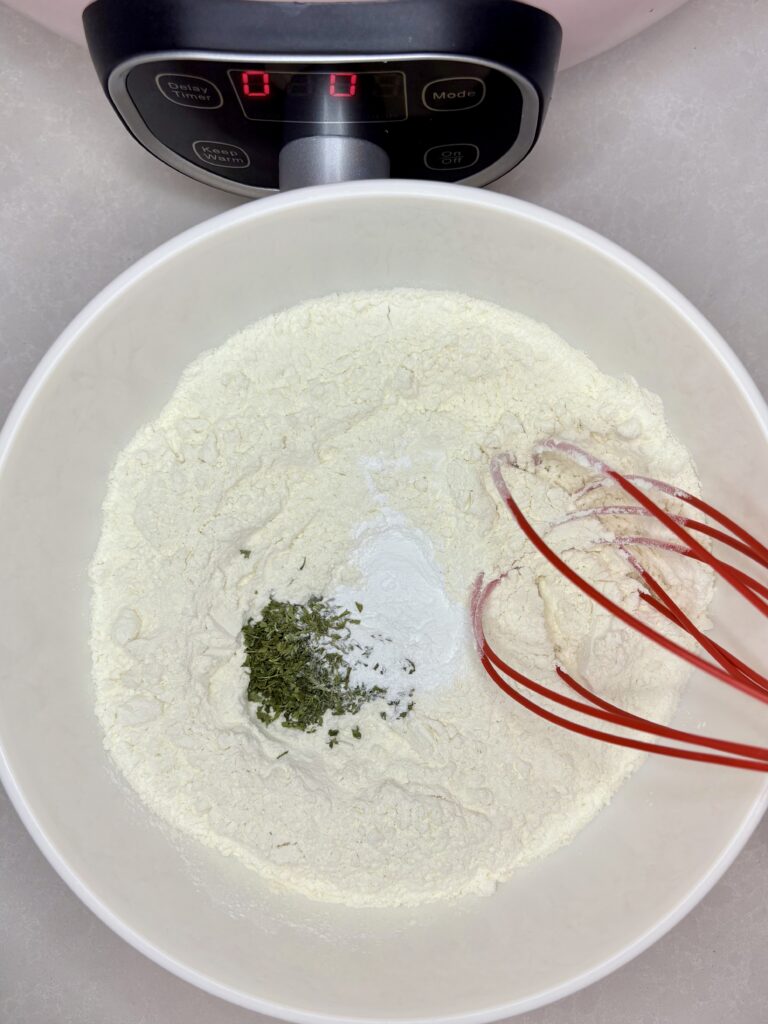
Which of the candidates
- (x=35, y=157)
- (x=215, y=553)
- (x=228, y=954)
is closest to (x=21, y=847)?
(x=228, y=954)

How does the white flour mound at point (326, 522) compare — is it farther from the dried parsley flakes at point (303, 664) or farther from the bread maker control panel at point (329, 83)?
the bread maker control panel at point (329, 83)

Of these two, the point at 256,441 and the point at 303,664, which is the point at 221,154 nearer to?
the point at 256,441

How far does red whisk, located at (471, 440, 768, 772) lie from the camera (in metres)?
0.67

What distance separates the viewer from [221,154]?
2.52 ft

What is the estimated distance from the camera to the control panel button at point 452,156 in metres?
0.74

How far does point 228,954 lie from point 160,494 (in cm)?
41

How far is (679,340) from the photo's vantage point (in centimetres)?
73

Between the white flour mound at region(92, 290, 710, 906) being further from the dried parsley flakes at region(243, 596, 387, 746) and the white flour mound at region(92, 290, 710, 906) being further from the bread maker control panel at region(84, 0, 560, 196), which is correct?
the bread maker control panel at region(84, 0, 560, 196)

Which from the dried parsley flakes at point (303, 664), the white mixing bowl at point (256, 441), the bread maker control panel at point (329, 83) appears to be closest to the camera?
the bread maker control panel at point (329, 83)

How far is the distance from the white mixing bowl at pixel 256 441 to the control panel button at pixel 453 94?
6 cm

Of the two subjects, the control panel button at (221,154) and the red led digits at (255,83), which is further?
the control panel button at (221,154)

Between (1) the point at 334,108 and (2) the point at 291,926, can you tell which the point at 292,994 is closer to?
(2) the point at 291,926

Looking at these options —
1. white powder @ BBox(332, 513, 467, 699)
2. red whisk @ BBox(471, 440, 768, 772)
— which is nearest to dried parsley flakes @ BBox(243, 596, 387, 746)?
white powder @ BBox(332, 513, 467, 699)

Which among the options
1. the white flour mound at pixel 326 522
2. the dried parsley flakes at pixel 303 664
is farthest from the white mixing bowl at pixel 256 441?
the dried parsley flakes at pixel 303 664
